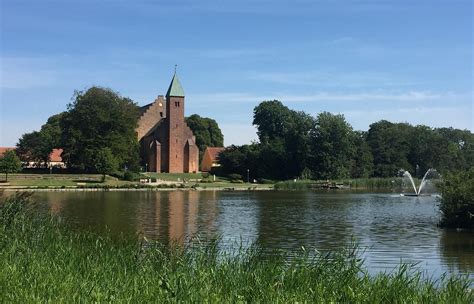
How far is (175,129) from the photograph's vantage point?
3853 inches

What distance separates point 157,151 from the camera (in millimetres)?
97000

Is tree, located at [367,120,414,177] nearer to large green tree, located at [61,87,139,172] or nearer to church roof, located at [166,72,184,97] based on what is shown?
church roof, located at [166,72,184,97]

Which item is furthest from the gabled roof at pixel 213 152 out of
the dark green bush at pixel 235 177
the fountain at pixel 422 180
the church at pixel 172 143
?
the fountain at pixel 422 180

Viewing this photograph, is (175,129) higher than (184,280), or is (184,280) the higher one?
(175,129)

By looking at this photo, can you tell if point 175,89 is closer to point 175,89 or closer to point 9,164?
point 175,89

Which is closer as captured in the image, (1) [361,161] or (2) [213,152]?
(1) [361,161]

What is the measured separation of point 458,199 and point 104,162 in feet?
176

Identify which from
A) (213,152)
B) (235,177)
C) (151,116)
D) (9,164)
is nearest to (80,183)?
(9,164)

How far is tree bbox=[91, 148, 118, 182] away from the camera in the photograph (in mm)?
71000

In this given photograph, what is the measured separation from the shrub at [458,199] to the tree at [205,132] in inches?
3731

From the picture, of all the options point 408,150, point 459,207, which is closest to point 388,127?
point 408,150

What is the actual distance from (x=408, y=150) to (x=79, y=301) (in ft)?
315

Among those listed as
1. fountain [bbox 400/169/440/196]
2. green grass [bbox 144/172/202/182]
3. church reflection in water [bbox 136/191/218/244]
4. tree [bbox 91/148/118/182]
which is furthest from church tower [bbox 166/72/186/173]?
church reflection in water [bbox 136/191/218/244]

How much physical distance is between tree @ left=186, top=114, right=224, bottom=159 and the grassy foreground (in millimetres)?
107429
